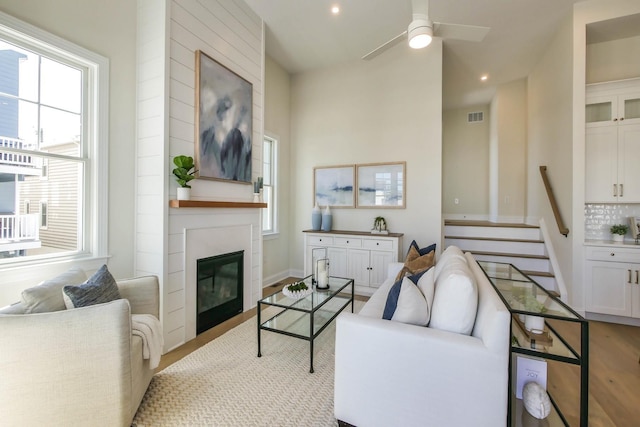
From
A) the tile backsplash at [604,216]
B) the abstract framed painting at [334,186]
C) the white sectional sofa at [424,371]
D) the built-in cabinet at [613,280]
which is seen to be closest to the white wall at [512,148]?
the tile backsplash at [604,216]

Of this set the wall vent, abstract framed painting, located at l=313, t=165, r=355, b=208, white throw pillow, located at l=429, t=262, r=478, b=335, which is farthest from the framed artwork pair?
the wall vent

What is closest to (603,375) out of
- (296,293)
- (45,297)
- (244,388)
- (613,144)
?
(296,293)

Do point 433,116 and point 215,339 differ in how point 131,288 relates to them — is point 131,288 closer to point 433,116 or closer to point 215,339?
point 215,339

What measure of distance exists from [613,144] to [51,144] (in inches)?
227

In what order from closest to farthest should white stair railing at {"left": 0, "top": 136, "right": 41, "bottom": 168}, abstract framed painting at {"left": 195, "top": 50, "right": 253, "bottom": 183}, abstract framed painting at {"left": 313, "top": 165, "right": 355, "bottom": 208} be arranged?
white stair railing at {"left": 0, "top": 136, "right": 41, "bottom": 168}
abstract framed painting at {"left": 195, "top": 50, "right": 253, "bottom": 183}
abstract framed painting at {"left": 313, "top": 165, "right": 355, "bottom": 208}

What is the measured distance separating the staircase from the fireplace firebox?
351cm

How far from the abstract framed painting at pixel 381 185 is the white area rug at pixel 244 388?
2.40m

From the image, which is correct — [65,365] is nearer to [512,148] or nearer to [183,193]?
[183,193]

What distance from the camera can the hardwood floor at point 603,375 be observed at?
5.66 feet

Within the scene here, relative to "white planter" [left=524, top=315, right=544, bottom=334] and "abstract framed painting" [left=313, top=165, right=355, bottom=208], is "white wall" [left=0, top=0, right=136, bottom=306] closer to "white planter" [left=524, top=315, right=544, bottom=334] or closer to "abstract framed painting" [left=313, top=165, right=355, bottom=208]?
"abstract framed painting" [left=313, top=165, right=355, bottom=208]

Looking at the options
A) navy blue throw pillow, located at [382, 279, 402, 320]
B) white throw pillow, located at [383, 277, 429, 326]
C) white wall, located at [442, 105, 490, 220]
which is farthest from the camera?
white wall, located at [442, 105, 490, 220]

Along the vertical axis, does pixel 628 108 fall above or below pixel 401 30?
below

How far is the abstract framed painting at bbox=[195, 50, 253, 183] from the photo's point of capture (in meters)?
2.76

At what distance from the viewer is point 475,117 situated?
6.40 m
